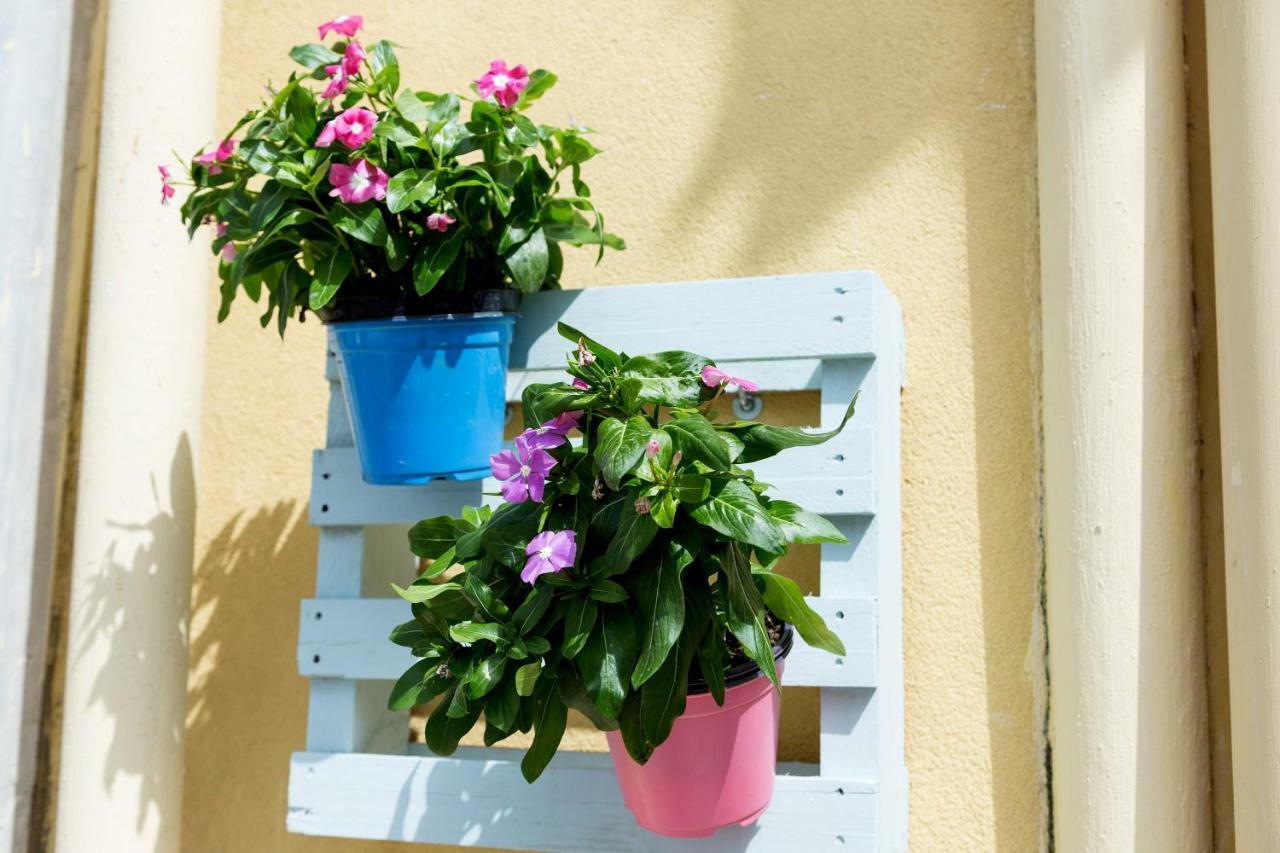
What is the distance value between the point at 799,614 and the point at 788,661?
0.19m

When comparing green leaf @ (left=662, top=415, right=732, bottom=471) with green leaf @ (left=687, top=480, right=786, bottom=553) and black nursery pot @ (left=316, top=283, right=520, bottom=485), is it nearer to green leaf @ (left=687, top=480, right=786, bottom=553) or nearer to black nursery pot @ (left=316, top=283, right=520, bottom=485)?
green leaf @ (left=687, top=480, right=786, bottom=553)

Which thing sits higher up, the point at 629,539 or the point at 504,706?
the point at 629,539

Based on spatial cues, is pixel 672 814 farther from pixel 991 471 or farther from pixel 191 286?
pixel 191 286

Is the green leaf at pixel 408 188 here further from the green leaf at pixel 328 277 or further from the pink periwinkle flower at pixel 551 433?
the pink periwinkle flower at pixel 551 433

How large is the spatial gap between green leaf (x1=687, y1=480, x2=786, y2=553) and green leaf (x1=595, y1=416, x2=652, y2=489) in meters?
0.07

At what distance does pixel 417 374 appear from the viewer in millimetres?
1191

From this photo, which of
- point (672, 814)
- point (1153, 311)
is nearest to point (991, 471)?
point (1153, 311)

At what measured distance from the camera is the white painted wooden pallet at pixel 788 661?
1.17m

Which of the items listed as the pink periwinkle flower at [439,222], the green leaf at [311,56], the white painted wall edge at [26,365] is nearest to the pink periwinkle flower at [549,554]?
the pink periwinkle flower at [439,222]

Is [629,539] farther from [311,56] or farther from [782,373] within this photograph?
[311,56]

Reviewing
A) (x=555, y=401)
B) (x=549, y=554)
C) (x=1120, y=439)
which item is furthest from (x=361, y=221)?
(x=1120, y=439)

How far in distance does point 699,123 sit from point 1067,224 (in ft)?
1.57

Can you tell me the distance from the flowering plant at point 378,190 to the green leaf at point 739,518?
37 cm

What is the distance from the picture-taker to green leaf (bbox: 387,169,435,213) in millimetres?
1137
